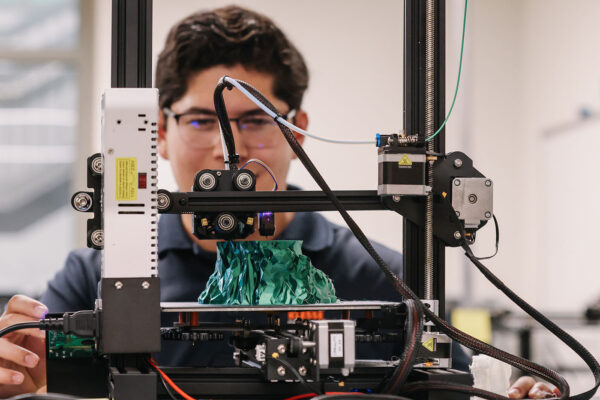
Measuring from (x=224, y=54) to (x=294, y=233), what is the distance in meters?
0.50

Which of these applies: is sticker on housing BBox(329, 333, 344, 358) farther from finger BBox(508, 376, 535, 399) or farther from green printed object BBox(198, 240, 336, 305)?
finger BBox(508, 376, 535, 399)

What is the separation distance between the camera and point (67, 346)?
3.56 ft

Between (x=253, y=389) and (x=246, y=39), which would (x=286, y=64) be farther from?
(x=253, y=389)

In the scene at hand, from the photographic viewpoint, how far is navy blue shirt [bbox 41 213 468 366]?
6.13 feet

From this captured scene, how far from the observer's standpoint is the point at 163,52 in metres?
1.93

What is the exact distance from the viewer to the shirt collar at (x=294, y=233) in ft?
6.34

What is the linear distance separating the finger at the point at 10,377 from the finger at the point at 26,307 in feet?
0.38

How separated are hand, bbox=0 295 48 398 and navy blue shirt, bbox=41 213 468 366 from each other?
589 mm

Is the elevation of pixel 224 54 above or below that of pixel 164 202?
above

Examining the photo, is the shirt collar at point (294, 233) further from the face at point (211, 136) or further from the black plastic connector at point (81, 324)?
the black plastic connector at point (81, 324)

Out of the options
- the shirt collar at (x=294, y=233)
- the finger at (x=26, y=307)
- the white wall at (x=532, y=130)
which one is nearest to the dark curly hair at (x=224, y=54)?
the shirt collar at (x=294, y=233)

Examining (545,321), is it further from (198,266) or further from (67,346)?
(198,266)

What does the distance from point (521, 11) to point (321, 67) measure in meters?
1.67

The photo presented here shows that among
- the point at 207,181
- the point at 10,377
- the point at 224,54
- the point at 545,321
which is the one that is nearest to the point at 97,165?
the point at 207,181
